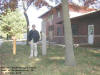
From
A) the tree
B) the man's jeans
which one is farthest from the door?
the tree

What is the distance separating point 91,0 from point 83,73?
8572mm

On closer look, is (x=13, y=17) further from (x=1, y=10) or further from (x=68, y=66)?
(x=68, y=66)

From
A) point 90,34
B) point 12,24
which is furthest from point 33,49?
point 12,24

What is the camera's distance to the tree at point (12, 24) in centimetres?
4062

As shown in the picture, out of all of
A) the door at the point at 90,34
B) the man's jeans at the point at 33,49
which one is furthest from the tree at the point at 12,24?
the man's jeans at the point at 33,49

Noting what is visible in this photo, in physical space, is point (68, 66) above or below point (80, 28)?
below

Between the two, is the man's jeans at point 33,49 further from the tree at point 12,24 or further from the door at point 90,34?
the tree at point 12,24

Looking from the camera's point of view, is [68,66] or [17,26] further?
[17,26]

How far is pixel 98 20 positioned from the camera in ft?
54.3

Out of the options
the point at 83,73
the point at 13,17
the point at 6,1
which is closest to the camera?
the point at 83,73

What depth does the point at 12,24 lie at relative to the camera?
134 ft

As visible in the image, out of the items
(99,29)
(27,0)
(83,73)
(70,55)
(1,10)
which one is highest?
(27,0)

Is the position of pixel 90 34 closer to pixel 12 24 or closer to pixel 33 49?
pixel 33 49


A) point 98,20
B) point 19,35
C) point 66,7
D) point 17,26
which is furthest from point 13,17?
point 66,7
